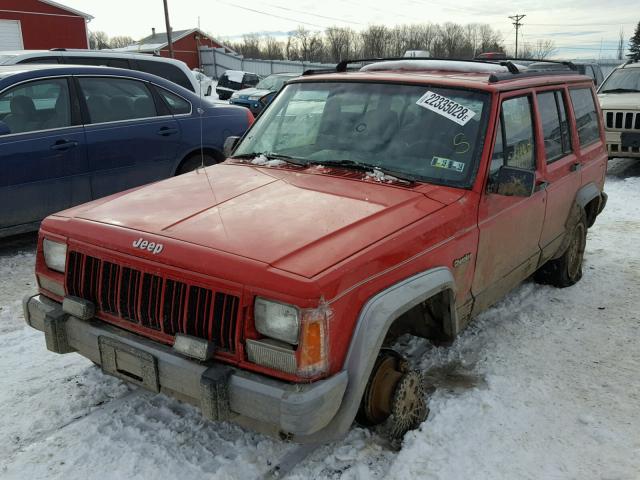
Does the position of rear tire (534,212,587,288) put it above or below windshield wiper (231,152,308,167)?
below

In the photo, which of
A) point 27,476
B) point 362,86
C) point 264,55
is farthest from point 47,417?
point 264,55

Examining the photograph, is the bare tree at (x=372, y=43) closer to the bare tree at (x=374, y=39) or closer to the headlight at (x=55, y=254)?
the bare tree at (x=374, y=39)

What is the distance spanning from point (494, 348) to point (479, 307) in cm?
61

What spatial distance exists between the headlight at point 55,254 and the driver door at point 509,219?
2297 millimetres

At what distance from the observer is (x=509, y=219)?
145 inches

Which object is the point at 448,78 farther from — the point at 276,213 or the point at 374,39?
the point at 374,39

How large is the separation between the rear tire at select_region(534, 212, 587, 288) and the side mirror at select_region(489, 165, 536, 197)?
201 centimetres

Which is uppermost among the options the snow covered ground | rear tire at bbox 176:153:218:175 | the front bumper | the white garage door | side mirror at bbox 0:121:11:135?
the white garage door

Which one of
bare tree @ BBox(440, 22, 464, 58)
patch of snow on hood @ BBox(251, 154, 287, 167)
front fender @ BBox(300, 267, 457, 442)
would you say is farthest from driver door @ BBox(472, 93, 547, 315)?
bare tree @ BBox(440, 22, 464, 58)

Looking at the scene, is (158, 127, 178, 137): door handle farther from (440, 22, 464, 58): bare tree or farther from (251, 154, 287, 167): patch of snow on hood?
(440, 22, 464, 58): bare tree

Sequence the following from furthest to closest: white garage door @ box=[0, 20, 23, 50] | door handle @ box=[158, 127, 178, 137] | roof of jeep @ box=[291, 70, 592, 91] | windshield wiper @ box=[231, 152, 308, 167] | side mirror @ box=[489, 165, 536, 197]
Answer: white garage door @ box=[0, 20, 23, 50], door handle @ box=[158, 127, 178, 137], windshield wiper @ box=[231, 152, 308, 167], roof of jeep @ box=[291, 70, 592, 91], side mirror @ box=[489, 165, 536, 197]

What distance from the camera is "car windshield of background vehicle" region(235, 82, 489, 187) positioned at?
3.43 m

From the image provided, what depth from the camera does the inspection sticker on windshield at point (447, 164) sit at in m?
3.38

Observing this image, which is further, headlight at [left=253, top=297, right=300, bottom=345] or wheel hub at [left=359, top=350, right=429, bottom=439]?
wheel hub at [left=359, top=350, right=429, bottom=439]
